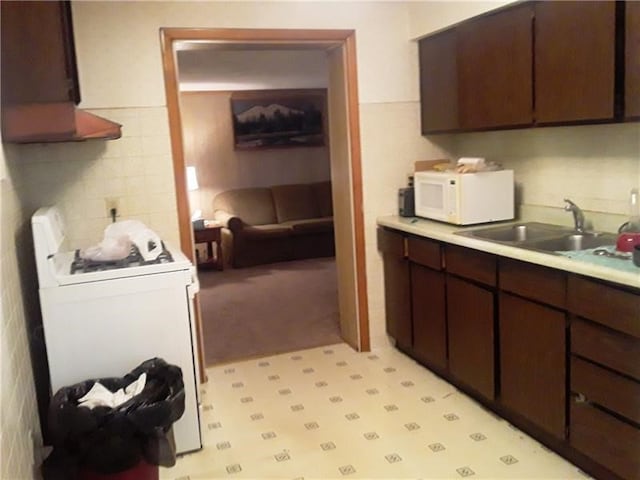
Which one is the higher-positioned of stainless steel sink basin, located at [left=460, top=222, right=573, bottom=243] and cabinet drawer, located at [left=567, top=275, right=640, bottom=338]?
stainless steel sink basin, located at [left=460, top=222, right=573, bottom=243]

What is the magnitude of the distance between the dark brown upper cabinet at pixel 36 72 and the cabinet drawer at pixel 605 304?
2.05m

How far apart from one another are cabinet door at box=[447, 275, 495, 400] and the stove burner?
4.77 feet

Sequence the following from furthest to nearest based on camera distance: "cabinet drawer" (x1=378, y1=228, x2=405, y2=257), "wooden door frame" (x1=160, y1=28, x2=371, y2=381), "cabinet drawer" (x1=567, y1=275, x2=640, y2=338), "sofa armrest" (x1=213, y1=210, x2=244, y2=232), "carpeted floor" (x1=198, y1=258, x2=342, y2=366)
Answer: "sofa armrest" (x1=213, y1=210, x2=244, y2=232), "carpeted floor" (x1=198, y1=258, x2=342, y2=366), "cabinet drawer" (x1=378, y1=228, x2=405, y2=257), "wooden door frame" (x1=160, y1=28, x2=371, y2=381), "cabinet drawer" (x1=567, y1=275, x2=640, y2=338)

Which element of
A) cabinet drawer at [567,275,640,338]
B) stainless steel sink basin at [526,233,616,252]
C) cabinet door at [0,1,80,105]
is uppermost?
cabinet door at [0,1,80,105]

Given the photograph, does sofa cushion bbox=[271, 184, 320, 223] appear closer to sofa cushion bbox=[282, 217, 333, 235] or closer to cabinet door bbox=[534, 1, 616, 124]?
sofa cushion bbox=[282, 217, 333, 235]

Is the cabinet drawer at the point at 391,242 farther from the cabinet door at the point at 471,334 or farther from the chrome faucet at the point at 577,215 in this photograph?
the chrome faucet at the point at 577,215

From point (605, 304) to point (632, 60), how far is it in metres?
0.97

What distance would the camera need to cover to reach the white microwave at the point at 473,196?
326cm

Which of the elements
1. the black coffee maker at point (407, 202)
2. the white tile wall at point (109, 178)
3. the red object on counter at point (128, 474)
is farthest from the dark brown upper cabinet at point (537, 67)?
the red object on counter at point (128, 474)

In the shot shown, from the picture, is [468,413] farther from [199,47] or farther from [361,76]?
[199,47]

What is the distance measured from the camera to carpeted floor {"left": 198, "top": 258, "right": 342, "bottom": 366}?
13.7 feet

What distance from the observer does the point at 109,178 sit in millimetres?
3316

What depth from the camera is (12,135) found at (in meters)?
2.28

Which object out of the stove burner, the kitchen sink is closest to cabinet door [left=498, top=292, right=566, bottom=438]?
the kitchen sink
